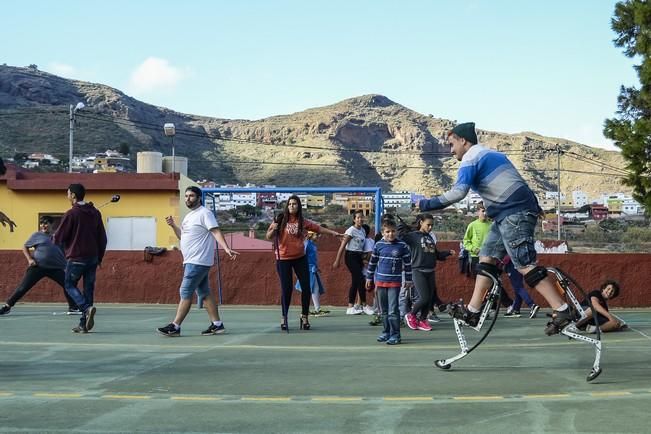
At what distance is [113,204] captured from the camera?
25.8m

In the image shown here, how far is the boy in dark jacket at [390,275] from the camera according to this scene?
9.59m

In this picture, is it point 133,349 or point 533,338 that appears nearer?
point 133,349

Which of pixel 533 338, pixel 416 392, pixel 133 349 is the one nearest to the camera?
pixel 416 392

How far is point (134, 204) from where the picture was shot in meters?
25.8

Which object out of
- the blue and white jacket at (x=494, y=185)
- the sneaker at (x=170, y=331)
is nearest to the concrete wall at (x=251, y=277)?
the sneaker at (x=170, y=331)

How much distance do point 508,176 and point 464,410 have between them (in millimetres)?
2230

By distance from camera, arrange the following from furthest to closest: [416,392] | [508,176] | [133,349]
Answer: [133,349] < [508,176] < [416,392]

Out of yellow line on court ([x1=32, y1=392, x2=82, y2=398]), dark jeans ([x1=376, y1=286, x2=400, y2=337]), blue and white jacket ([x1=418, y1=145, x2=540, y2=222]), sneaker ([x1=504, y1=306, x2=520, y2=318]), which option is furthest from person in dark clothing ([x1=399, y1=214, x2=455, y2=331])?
yellow line on court ([x1=32, y1=392, x2=82, y2=398])

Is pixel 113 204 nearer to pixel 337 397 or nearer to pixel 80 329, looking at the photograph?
pixel 80 329

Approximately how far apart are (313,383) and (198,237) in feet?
13.2

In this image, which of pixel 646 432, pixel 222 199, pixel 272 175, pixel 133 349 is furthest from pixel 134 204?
pixel 272 175

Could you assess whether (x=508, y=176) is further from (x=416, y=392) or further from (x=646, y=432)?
(x=646, y=432)

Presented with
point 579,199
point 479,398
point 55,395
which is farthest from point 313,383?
point 579,199

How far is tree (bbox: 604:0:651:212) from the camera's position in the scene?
64.8 feet
